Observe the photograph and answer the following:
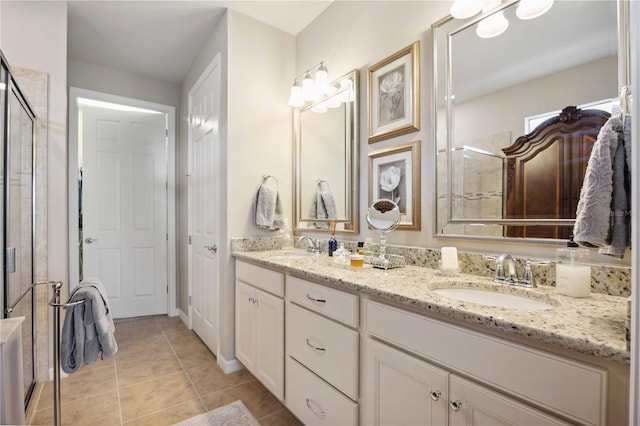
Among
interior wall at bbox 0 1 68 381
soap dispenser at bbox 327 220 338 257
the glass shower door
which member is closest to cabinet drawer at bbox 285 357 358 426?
soap dispenser at bbox 327 220 338 257

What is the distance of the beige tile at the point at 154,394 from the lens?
1.79 m

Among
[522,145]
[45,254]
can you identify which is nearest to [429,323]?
[522,145]

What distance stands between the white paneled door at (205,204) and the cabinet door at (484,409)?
6.09 ft

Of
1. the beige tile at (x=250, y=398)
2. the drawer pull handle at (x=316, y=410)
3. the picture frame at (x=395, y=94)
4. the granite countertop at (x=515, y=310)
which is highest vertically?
the picture frame at (x=395, y=94)

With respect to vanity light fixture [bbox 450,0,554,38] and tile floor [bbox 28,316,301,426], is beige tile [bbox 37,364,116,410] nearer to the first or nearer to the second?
tile floor [bbox 28,316,301,426]

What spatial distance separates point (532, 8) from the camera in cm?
119

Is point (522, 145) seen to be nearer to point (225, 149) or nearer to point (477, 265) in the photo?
point (477, 265)

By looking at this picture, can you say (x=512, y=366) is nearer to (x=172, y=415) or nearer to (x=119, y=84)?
(x=172, y=415)

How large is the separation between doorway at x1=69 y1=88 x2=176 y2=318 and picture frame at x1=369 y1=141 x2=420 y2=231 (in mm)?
2606

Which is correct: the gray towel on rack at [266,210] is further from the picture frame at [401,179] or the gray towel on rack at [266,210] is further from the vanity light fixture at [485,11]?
the vanity light fixture at [485,11]

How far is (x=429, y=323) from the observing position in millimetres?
930

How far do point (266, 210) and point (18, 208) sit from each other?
1457mm

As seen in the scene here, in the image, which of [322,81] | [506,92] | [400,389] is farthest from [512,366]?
[322,81]

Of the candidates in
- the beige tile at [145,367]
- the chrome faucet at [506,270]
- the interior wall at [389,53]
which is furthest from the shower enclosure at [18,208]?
the chrome faucet at [506,270]
